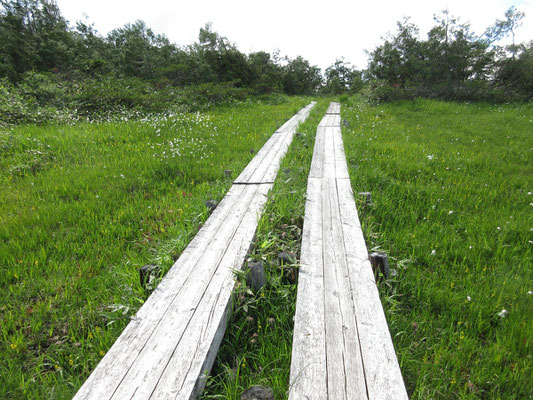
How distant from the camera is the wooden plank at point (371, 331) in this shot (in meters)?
1.38

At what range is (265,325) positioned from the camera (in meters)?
2.13

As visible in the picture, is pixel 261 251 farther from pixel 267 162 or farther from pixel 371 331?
pixel 267 162

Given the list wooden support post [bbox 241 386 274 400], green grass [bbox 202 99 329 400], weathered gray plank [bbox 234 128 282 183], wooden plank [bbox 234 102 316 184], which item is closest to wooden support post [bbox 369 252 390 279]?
green grass [bbox 202 99 329 400]

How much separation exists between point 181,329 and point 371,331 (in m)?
1.20

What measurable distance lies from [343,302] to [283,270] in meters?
0.73

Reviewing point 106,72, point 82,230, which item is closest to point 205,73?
point 106,72

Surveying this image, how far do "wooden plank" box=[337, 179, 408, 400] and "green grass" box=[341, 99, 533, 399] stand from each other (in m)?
0.29

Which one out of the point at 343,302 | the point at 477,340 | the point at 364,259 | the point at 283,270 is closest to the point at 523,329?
the point at 477,340

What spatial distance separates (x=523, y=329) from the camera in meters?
2.02

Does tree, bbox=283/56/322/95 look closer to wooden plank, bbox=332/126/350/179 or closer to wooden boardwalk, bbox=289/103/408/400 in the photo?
wooden plank, bbox=332/126/350/179

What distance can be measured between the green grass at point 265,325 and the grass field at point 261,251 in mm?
13

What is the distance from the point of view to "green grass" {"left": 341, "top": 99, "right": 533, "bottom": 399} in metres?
1.80

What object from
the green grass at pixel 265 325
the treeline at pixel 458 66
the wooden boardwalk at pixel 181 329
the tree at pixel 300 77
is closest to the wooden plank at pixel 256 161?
the green grass at pixel 265 325

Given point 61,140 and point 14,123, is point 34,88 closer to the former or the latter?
point 14,123
